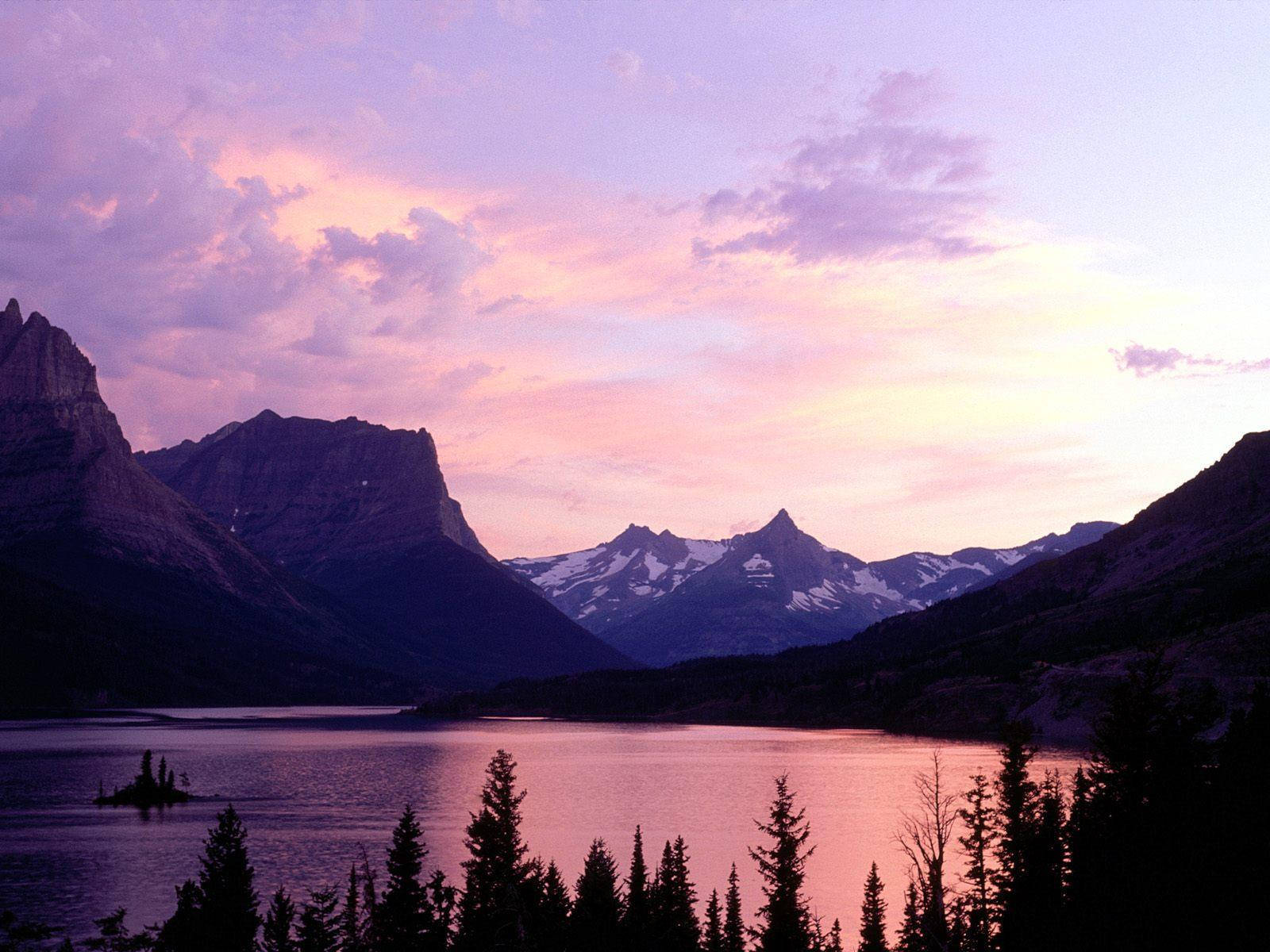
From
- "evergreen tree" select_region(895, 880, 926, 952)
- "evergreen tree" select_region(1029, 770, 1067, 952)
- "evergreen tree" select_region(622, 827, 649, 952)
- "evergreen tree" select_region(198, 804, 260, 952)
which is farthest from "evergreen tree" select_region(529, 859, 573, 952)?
"evergreen tree" select_region(1029, 770, 1067, 952)

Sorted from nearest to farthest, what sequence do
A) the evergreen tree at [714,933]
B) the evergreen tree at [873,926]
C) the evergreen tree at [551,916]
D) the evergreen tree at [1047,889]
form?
1. the evergreen tree at [1047,889]
2. the evergreen tree at [873,926]
3. the evergreen tree at [714,933]
4. the evergreen tree at [551,916]

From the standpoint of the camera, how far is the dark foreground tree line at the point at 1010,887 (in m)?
43.2

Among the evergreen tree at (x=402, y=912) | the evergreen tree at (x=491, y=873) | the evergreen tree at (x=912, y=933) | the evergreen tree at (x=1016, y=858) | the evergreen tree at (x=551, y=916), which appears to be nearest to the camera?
the evergreen tree at (x=1016, y=858)

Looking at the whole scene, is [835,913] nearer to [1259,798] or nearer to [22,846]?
[1259,798]

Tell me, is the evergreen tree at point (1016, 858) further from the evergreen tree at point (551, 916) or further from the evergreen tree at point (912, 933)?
the evergreen tree at point (551, 916)

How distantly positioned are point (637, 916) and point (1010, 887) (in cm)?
1867

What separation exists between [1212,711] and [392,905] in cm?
3966

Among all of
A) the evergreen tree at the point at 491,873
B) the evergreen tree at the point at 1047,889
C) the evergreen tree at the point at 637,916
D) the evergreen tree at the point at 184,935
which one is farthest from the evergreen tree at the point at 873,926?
the evergreen tree at the point at 184,935

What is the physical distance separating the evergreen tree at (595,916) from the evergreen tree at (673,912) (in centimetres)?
261

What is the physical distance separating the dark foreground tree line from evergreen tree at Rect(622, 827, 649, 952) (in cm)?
13

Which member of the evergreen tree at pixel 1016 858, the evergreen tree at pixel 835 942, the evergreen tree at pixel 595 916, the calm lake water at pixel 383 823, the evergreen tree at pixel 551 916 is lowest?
the calm lake water at pixel 383 823

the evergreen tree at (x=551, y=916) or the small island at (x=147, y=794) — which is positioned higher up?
the evergreen tree at (x=551, y=916)

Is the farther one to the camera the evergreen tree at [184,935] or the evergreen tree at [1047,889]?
the evergreen tree at [184,935]

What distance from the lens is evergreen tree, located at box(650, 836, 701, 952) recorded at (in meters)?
65.5
